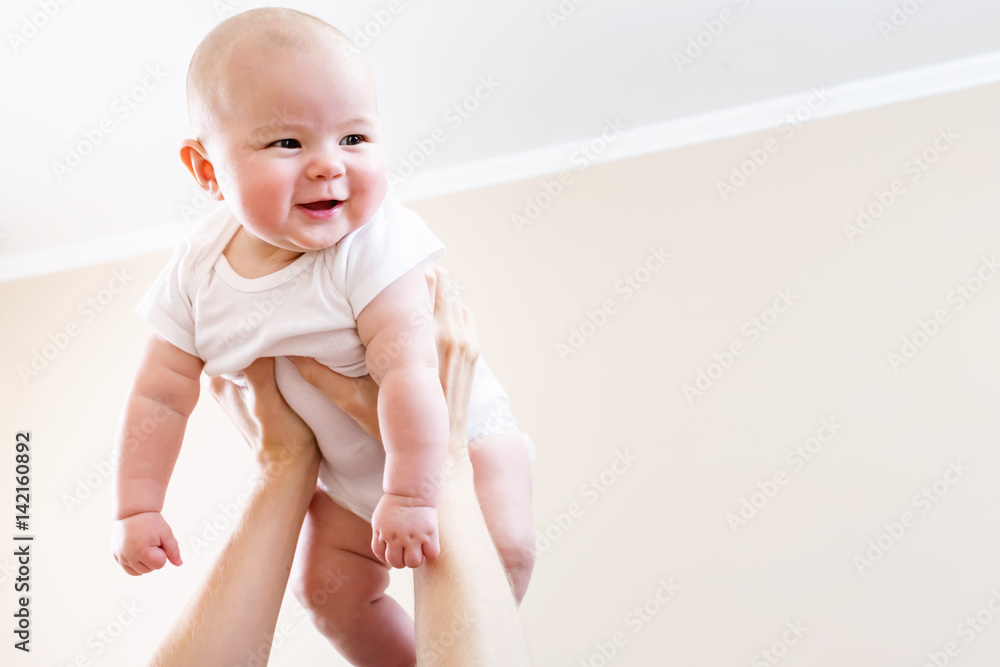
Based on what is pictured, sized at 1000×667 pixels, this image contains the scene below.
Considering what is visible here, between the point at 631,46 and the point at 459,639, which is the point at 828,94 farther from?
the point at 459,639

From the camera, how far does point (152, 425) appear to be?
947 millimetres

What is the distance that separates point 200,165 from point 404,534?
50 cm

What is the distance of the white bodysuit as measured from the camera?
2.95ft

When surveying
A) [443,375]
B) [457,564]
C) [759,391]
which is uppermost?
[759,391]

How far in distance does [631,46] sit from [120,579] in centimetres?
256

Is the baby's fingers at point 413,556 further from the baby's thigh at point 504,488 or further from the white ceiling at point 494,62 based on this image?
the white ceiling at point 494,62

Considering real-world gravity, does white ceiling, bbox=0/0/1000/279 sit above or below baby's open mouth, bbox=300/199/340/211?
above

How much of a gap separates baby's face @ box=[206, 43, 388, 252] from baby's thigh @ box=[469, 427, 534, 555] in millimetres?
387

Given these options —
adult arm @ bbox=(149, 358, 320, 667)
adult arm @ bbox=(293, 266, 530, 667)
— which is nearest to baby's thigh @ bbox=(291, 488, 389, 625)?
adult arm @ bbox=(149, 358, 320, 667)

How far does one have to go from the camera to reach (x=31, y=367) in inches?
128

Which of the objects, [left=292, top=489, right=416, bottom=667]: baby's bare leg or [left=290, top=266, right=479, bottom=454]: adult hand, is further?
[left=292, top=489, right=416, bottom=667]: baby's bare leg

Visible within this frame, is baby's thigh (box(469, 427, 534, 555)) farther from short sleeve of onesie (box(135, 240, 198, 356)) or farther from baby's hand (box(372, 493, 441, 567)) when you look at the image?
short sleeve of onesie (box(135, 240, 198, 356))

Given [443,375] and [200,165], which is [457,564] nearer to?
[443,375]

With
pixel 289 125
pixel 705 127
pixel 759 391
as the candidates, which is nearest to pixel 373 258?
pixel 289 125
